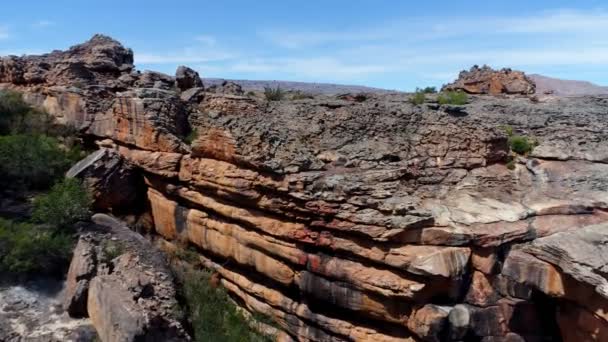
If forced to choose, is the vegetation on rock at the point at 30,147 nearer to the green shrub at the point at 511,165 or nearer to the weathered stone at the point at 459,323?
the weathered stone at the point at 459,323

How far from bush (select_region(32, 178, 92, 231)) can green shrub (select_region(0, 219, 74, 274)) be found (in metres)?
0.35

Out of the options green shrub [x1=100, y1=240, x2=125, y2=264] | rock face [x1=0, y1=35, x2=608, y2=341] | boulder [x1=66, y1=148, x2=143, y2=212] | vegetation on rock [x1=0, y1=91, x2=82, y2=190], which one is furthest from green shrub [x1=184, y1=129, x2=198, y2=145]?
green shrub [x1=100, y1=240, x2=125, y2=264]

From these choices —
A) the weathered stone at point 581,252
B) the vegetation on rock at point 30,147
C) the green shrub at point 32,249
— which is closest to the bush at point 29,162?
the vegetation on rock at point 30,147

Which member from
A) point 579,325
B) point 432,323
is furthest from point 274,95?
point 579,325

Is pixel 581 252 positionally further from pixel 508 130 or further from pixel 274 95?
pixel 274 95

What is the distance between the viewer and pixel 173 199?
49.8 feet

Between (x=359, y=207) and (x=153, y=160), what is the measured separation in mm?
6888

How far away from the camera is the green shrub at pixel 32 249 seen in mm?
11182

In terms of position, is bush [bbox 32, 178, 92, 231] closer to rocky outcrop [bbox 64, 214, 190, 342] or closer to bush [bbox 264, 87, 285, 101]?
rocky outcrop [bbox 64, 214, 190, 342]

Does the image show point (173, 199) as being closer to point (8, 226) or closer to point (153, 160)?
point (153, 160)

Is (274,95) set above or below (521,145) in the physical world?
above

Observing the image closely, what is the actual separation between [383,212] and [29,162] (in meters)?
10.0

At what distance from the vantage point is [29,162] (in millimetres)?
14602

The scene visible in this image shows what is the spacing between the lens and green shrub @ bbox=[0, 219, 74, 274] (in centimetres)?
1118
